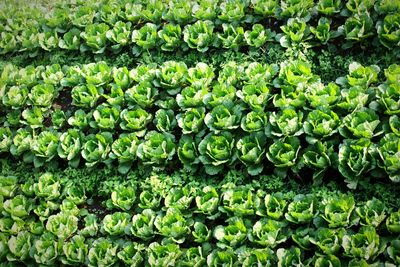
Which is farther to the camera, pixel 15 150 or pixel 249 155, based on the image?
pixel 15 150

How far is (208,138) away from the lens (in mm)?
4582

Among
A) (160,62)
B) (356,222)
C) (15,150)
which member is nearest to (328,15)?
(160,62)

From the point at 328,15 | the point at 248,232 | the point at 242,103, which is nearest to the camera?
the point at 248,232

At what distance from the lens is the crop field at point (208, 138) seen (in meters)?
4.01

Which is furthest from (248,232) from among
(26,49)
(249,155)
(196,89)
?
(26,49)

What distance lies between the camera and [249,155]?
4.34 meters

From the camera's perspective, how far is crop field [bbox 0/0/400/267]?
4.01m

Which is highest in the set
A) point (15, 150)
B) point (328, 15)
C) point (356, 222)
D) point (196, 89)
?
point (328, 15)

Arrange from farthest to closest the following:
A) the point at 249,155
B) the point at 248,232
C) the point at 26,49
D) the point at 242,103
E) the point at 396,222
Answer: the point at 26,49 < the point at 242,103 < the point at 249,155 < the point at 248,232 < the point at 396,222

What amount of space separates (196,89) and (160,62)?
0.87 metres

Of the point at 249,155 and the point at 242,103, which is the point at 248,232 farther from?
the point at 242,103

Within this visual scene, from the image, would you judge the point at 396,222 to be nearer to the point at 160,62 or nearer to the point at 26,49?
the point at 160,62

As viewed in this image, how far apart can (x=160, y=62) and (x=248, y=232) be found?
8.30ft

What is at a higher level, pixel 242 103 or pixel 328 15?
pixel 328 15
